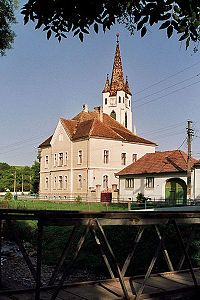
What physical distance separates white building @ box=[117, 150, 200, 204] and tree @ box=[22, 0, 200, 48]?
32.7 m

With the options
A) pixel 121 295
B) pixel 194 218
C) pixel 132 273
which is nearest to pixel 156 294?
pixel 121 295

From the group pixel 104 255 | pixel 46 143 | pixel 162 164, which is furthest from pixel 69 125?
pixel 104 255

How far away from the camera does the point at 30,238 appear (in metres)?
17.2

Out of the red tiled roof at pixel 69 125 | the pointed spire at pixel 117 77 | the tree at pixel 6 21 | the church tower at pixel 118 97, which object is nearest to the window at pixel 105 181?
the red tiled roof at pixel 69 125

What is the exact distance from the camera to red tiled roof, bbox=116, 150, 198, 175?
41.2 metres

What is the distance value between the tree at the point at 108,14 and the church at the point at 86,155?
42.7 metres

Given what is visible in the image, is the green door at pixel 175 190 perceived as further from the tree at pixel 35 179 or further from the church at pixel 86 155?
the tree at pixel 35 179

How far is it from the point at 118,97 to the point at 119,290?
7242 centimetres

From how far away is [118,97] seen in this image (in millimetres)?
77000

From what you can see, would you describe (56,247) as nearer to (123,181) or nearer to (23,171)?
(123,181)

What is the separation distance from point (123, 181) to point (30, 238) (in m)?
29.7

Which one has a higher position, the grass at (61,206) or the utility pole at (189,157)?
the utility pole at (189,157)

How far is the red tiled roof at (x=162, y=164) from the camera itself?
41.2 metres

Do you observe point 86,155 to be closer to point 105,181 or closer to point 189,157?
point 105,181
